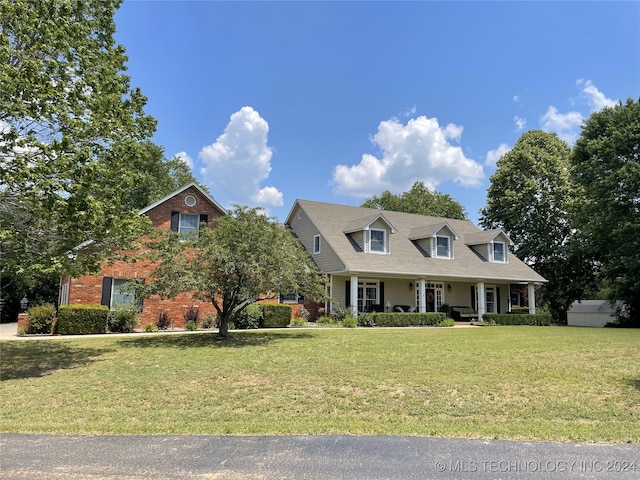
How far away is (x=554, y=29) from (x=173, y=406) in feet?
48.0

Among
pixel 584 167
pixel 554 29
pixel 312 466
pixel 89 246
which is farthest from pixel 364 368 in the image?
pixel 584 167

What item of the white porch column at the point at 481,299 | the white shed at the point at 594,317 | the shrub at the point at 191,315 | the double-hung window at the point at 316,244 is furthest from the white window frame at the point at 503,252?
the shrub at the point at 191,315

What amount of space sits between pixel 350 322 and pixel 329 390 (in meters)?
13.1

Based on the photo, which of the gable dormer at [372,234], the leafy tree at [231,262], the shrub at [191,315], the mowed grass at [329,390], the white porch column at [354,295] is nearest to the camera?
Result: the mowed grass at [329,390]

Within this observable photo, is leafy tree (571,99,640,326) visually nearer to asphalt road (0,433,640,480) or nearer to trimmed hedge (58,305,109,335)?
asphalt road (0,433,640,480)

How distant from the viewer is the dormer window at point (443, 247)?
27.2 metres

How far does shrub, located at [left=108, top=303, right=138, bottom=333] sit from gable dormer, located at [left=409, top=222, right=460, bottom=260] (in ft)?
56.0

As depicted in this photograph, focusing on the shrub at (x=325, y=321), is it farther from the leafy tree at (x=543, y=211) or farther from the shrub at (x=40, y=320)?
the leafy tree at (x=543, y=211)

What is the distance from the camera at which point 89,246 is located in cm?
1138

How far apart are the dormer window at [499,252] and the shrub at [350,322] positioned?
520 inches

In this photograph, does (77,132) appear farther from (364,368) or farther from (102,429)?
(364,368)

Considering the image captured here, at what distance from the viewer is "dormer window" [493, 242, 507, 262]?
29.3 m

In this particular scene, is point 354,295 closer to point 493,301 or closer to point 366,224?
point 366,224

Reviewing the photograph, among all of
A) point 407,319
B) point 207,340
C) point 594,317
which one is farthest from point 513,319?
point 207,340
